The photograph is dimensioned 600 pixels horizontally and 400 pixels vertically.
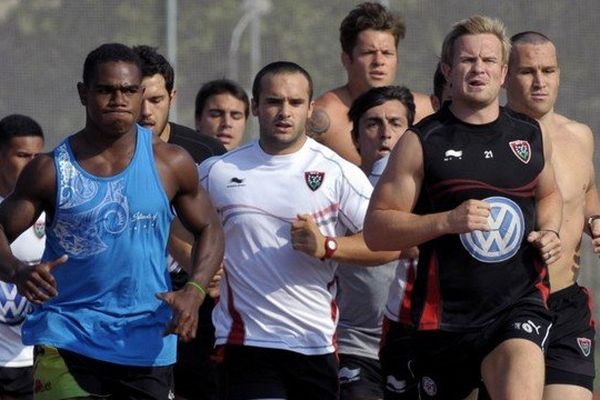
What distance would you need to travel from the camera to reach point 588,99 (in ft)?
57.7

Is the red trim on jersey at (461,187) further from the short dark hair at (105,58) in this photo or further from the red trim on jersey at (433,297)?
the short dark hair at (105,58)

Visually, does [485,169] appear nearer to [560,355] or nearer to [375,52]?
[560,355]

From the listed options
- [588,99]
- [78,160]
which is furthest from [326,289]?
[588,99]

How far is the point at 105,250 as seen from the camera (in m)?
7.79

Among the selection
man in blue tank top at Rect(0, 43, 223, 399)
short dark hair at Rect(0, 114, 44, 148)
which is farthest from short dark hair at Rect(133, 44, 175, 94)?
man in blue tank top at Rect(0, 43, 223, 399)

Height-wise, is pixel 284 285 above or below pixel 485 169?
below

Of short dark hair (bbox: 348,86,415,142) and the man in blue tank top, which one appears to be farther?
short dark hair (bbox: 348,86,415,142)

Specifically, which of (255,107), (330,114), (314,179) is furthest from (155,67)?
(314,179)

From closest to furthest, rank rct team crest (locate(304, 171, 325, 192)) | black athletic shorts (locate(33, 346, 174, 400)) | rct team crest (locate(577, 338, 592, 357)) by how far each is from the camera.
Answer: black athletic shorts (locate(33, 346, 174, 400))
rct team crest (locate(304, 171, 325, 192))
rct team crest (locate(577, 338, 592, 357))

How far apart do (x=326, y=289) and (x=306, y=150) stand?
0.73 metres

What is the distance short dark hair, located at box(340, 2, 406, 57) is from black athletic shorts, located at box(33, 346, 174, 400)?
4268 mm

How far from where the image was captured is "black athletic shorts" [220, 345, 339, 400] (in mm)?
8719

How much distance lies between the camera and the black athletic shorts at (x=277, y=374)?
28.6 feet

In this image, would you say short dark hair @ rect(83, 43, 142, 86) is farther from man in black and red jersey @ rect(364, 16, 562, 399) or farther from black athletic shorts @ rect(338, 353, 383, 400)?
black athletic shorts @ rect(338, 353, 383, 400)
